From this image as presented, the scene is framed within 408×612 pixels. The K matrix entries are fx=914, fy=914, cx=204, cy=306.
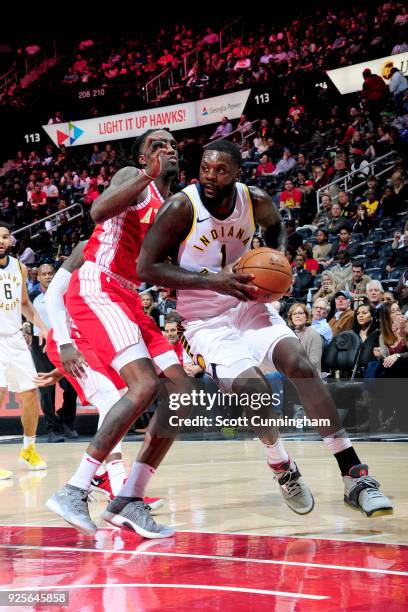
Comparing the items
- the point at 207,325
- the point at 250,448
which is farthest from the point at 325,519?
the point at 250,448

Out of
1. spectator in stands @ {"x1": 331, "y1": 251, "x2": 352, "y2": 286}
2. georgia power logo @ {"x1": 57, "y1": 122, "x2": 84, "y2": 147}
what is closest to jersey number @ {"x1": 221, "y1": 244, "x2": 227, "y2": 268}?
spectator in stands @ {"x1": 331, "y1": 251, "x2": 352, "y2": 286}

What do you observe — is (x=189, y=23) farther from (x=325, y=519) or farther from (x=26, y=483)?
(x=325, y=519)

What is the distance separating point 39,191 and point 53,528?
18846 mm

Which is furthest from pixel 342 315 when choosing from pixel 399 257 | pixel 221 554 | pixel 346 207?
pixel 221 554

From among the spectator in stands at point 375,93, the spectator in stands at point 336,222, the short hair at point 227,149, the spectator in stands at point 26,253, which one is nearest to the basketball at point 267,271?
the short hair at point 227,149

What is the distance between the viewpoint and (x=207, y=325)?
473 centimetres

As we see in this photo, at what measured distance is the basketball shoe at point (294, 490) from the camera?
4742 mm

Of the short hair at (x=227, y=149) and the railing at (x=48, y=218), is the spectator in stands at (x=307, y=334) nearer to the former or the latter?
the short hair at (x=227, y=149)

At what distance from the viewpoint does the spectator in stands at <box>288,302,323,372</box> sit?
32.2 feet

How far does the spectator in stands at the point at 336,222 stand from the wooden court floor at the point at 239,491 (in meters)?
5.35

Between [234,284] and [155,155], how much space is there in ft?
2.65

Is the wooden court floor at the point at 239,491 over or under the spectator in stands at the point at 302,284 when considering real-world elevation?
under

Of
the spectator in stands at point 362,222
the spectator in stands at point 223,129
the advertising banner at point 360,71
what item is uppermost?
the advertising banner at point 360,71

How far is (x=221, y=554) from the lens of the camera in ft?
13.0
